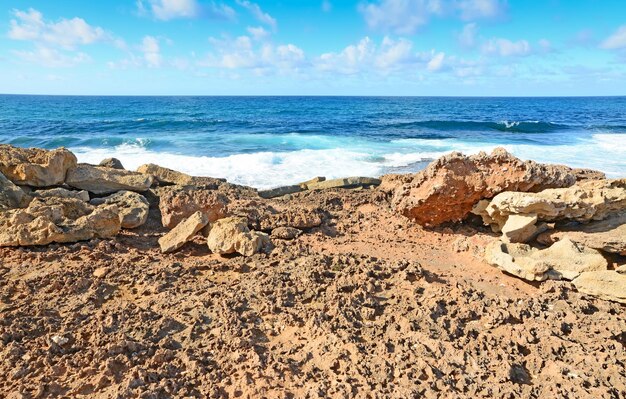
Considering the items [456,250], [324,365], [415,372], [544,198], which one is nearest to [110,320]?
[324,365]

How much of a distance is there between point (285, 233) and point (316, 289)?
1514 millimetres

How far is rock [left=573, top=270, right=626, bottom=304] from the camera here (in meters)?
3.94

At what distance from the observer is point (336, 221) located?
6.23 meters

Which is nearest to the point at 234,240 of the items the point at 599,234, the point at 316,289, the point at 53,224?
the point at 316,289

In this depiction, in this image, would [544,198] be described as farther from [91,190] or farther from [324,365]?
[91,190]

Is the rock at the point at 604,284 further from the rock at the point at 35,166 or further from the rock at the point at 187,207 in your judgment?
the rock at the point at 35,166

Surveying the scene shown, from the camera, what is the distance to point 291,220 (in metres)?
5.78

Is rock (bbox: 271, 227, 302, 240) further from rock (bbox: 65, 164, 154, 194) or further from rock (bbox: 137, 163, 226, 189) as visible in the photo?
rock (bbox: 137, 163, 226, 189)

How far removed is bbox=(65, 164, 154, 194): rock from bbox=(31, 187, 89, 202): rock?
327 millimetres

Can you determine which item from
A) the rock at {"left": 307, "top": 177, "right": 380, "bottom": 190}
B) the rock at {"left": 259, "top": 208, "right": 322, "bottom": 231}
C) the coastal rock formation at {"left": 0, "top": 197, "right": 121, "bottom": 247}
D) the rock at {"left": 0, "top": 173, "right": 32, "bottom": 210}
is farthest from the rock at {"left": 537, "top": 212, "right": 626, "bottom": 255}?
the rock at {"left": 0, "top": 173, "right": 32, "bottom": 210}

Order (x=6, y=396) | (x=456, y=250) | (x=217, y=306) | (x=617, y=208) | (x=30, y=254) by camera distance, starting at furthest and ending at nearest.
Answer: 1. (x=456, y=250)
2. (x=617, y=208)
3. (x=30, y=254)
4. (x=217, y=306)
5. (x=6, y=396)

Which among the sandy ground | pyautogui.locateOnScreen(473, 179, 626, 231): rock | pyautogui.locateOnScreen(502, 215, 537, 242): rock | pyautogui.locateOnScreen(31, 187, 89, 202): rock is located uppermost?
pyautogui.locateOnScreen(473, 179, 626, 231): rock

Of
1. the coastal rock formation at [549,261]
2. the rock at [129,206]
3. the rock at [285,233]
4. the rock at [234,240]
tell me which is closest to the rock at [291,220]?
the rock at [285,233]

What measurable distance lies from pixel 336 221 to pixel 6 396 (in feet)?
14.5
